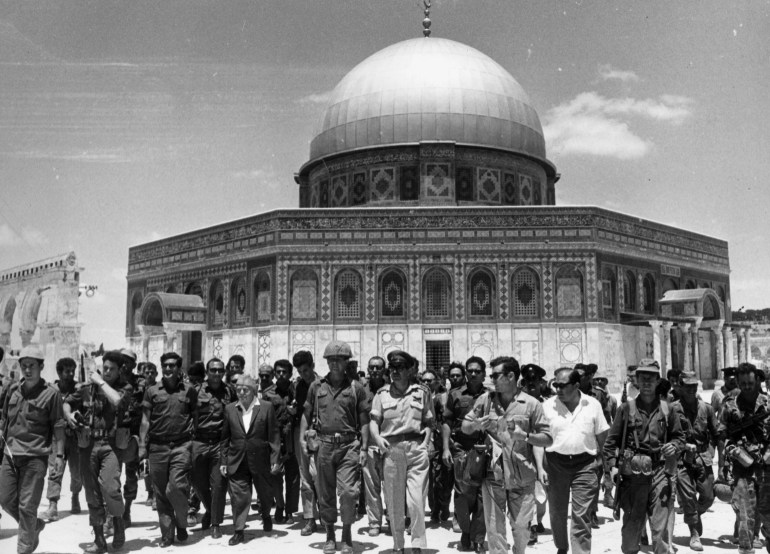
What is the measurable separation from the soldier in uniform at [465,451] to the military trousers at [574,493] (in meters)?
0.71

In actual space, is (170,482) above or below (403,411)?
below

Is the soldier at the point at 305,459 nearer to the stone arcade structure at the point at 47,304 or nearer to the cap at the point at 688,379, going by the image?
the cap at the point at 688,379

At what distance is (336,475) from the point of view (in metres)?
7.71

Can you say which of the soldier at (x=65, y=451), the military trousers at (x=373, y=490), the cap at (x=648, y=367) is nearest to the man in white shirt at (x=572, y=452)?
the cap at (x=648, y=367)

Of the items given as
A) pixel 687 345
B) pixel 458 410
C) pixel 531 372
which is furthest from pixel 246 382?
pixel 687 345

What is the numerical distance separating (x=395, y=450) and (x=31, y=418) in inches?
135

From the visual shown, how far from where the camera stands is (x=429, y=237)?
3059 cm

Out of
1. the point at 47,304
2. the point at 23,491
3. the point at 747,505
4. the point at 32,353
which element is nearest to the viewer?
the point at 23,491

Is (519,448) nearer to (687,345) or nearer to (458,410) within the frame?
(458,410)

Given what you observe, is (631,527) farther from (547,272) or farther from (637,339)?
(637,339)

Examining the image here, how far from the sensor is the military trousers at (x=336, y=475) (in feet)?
24.9

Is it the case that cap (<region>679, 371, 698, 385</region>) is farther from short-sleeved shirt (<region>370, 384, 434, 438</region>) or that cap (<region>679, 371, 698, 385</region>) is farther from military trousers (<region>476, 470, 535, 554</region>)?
short-sleeved shirt (<region>370, 384, 434, 438</region>)

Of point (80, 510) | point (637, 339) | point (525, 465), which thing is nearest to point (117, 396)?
point (80, 510)

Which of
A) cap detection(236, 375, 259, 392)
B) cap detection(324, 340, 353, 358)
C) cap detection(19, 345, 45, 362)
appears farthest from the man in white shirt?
cap detection(19, 345, 45, 362)
